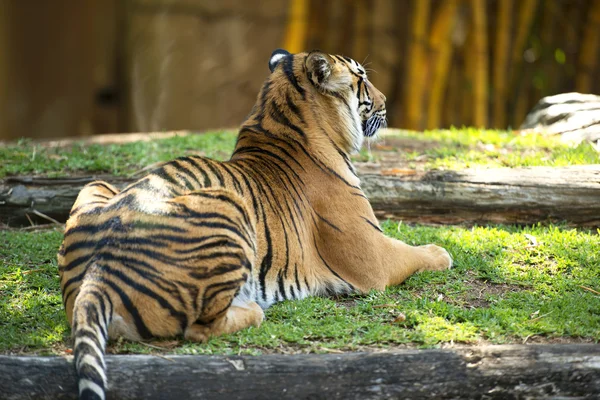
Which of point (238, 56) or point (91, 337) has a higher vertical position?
point (238, 56)

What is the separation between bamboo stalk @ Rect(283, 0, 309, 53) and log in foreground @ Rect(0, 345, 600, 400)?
8966 millimetres

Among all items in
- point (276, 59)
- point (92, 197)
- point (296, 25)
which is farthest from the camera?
point (296, 25)

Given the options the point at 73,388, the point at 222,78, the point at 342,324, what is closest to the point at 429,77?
the point at 222,78

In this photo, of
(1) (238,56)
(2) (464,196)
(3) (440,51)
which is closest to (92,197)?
(2) (464,196)

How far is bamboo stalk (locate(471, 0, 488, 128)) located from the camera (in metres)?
11.2

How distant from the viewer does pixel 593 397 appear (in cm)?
368

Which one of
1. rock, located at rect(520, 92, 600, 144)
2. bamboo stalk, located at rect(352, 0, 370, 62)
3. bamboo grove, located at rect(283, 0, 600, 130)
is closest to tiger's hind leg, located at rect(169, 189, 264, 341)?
rock, located at rect(520, 92, 600, 144)

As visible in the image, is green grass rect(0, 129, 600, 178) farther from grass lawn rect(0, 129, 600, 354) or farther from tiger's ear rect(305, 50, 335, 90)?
tiger's ear rect(305, 50, 335, 90)

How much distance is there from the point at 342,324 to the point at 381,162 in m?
3.19

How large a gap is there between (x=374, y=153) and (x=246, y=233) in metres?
3.61

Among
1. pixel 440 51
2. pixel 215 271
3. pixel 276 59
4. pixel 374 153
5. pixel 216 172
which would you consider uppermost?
pixel 440 51

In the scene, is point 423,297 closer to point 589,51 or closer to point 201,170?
point 201,170

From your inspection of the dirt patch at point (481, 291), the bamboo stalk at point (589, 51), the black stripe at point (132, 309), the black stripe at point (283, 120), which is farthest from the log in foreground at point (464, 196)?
the bamboo stalk at point (589, 51)

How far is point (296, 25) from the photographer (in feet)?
39.6
